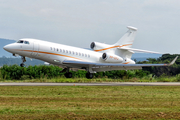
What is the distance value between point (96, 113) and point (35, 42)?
21308 millimetres

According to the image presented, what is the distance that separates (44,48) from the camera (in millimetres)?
31094

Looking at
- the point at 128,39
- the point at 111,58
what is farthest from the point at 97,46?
the point at 128,39

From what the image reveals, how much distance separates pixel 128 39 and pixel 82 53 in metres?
7.15

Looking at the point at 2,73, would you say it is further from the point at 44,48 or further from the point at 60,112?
the point at 60,112

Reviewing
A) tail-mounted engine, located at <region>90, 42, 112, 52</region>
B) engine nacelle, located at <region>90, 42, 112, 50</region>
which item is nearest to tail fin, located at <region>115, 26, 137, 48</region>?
tail-mounted engine, located at <region>90, 42, 112, 52</region>

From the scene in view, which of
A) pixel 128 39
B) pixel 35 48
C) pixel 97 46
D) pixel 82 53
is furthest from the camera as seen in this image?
pixel 128 39

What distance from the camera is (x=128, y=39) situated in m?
38.5

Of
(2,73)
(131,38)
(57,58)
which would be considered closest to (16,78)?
(2,73)

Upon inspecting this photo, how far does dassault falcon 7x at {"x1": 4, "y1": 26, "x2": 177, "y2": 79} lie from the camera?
A: 100 ft

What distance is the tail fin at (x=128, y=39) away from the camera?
38.4 metres

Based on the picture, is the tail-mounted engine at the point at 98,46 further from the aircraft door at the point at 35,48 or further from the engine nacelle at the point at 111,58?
the aircraft door at the point at 35,48

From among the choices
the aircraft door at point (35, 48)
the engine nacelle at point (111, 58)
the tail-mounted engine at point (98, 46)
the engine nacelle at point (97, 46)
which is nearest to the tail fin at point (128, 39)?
the tail-mounted engine at point (98, 46)

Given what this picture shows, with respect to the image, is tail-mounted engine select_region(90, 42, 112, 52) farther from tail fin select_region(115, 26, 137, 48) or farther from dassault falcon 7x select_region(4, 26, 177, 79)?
tail fin select_region(115, 26, 137, 48)

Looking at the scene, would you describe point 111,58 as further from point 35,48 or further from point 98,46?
point 35,48
